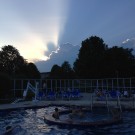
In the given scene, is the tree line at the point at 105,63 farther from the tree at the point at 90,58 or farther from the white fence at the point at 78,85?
the white fence at the point at 78,85

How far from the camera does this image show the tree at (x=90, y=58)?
2454 inches

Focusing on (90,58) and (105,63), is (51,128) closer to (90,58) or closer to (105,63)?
(105,63)

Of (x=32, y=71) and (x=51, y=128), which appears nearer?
(x=51, y=128)

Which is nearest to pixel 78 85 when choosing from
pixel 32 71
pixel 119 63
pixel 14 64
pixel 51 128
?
pixel 51 128

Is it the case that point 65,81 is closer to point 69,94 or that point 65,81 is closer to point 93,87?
point 93,87

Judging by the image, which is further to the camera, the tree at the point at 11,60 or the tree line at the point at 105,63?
the tree at the point at 11,60

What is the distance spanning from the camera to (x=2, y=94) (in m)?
33.7

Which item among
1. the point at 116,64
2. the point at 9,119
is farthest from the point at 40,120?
the point at 116,64

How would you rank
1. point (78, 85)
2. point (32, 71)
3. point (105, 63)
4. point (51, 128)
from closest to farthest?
point (51, 128) < point (78, 85) < point (105, 63) < point (32, 71)

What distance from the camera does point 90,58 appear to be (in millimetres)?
63469

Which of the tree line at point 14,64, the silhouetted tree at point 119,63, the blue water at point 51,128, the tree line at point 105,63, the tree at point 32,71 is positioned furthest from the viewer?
the tree at point 32,71

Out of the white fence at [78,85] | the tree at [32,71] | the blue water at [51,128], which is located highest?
the tree at [32,71]

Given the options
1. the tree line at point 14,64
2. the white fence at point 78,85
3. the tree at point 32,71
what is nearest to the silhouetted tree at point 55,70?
the tree at point 32,71

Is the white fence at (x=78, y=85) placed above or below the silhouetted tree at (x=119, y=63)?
below
